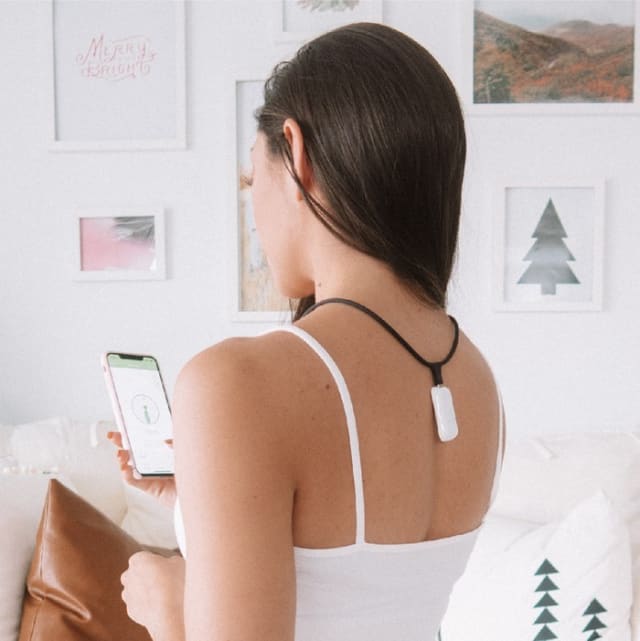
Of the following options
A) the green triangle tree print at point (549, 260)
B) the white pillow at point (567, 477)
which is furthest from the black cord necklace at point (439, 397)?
the green triangle tree print at point (549, 260)

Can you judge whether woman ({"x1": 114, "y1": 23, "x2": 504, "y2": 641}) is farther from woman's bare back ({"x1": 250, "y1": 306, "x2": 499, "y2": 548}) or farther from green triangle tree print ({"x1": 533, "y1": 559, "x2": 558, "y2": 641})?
green triangle tree print ({"x1": 533, "y1": 559, "x2": 558, "y2": 641})

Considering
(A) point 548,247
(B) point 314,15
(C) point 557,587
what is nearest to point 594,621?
(C) point 557,587

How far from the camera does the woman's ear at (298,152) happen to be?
0.64 metres

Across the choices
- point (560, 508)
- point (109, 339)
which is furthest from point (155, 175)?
point (560, 508)

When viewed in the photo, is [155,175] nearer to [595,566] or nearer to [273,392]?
[595,566]

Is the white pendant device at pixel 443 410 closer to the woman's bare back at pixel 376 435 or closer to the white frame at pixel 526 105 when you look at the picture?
the woman's bare back at pixel 376 435

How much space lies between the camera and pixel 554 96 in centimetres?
200

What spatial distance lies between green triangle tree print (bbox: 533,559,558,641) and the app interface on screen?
2.50 feet

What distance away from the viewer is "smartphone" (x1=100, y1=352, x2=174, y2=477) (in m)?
1.02

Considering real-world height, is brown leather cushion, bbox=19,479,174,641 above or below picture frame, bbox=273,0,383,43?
below

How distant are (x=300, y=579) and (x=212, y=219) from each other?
151 centimetres

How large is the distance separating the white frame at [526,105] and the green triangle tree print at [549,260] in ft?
0.93

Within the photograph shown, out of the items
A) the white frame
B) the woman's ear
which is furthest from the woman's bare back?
the white frame

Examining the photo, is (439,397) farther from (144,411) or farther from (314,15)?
(314,15)
